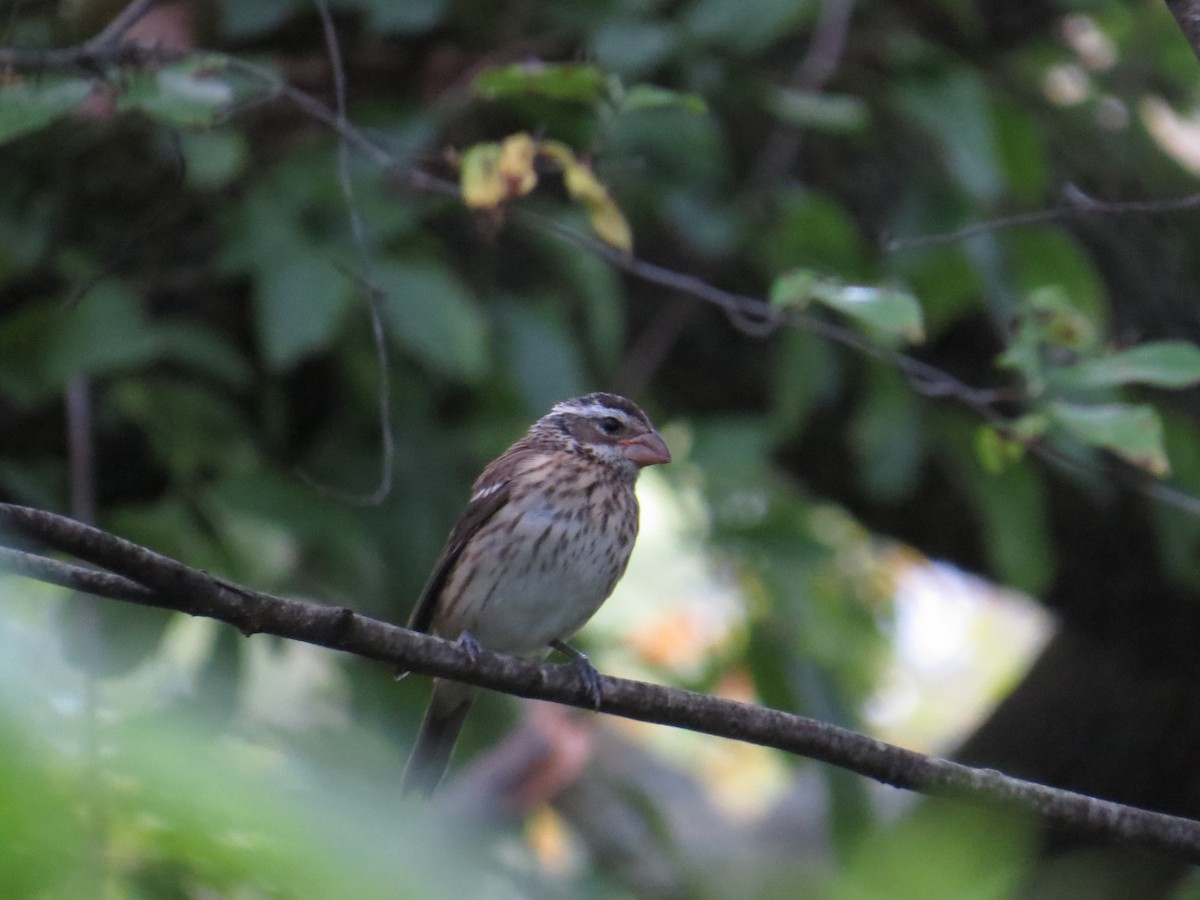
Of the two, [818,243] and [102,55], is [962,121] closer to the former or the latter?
[818,243]

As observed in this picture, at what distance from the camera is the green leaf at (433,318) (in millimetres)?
4691

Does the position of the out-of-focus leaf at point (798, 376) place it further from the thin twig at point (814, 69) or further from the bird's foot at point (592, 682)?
the bird's foot at point (592, 682)

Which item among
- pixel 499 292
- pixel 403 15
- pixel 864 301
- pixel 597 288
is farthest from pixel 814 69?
pixel 864 301

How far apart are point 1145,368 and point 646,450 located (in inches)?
68.2

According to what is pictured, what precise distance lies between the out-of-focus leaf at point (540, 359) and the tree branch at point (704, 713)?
5.44ft

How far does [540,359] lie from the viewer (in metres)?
5.14

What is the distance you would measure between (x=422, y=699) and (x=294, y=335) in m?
1.25

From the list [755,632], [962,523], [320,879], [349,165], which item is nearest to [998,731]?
[962,523]

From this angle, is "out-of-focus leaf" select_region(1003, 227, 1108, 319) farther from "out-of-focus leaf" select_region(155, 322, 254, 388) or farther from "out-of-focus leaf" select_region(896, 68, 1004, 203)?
"out-of-focus leaf" select_region(155, 322, 254, 388)

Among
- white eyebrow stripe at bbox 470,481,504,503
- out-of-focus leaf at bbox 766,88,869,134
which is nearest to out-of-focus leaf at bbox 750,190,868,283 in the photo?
out-of-focus leaf at bbox 766,88,869,134

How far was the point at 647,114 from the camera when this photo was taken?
544 centimetres

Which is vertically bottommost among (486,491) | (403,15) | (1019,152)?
(486,491)

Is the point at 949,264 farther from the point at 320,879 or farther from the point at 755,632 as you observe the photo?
the point at 320,879

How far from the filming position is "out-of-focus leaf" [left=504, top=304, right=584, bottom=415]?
16.6ft
